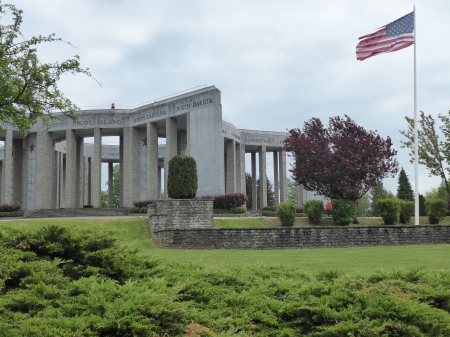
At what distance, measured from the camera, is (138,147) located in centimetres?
4091

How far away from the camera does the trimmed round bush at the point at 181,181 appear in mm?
23453

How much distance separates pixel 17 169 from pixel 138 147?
14699mm

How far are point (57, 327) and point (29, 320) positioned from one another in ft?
0.97

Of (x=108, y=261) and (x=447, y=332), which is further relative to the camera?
(x=108, y=261)

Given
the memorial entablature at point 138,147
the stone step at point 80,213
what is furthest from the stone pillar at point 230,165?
the stone step at point 80,213

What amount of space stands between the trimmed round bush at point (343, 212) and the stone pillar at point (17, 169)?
3252cm

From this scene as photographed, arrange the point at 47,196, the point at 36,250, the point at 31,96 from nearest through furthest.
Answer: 1. the point at 36,250
2. the point at 31,96
3. the point at 47,196

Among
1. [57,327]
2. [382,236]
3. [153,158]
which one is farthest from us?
[153,158]

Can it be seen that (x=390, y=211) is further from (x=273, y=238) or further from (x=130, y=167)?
(x=130, y=167)

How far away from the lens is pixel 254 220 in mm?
27188

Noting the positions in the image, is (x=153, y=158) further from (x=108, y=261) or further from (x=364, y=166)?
(x=108, y=261)

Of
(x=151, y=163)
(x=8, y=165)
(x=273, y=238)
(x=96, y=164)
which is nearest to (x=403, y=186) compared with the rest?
(x=151, y=163)

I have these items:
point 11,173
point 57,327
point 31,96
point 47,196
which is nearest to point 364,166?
point 31,96

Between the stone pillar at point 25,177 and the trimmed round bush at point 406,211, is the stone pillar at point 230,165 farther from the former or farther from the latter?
the stone pillar at point 25,177
